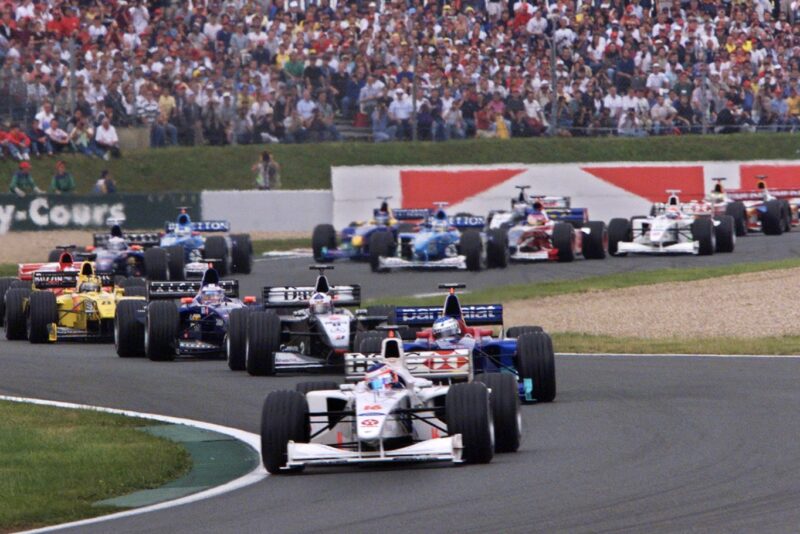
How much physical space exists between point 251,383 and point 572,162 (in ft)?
76.3

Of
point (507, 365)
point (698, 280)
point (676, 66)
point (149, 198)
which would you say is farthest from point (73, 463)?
point (676, 66)

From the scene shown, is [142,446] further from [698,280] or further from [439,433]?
[698,280]

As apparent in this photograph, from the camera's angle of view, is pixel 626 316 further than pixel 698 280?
No

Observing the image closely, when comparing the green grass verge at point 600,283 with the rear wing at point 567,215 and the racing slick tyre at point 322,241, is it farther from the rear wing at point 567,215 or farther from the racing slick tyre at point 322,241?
the racing slick tyre at point 322,241

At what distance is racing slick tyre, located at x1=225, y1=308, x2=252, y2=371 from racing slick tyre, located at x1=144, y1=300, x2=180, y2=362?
1.28 m

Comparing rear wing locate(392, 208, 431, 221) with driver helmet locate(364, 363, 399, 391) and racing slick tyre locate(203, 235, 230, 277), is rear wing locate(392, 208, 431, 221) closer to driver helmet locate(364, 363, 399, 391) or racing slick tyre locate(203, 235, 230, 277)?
racing slick tyre locate(203, 235, 230, 277)

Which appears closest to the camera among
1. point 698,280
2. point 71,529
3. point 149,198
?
point 71,529

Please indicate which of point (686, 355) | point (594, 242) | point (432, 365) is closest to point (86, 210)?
point (594, 242)

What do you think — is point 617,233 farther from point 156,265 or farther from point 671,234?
point 156,265

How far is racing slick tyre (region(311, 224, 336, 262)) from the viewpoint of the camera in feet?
109

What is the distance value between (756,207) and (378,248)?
983 cm

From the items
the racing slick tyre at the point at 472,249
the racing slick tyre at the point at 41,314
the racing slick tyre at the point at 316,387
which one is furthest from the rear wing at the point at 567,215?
the racing slick tyre at the point at 316,387

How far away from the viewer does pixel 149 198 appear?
1463 inches

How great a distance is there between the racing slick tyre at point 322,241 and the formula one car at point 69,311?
1009 centimetres
